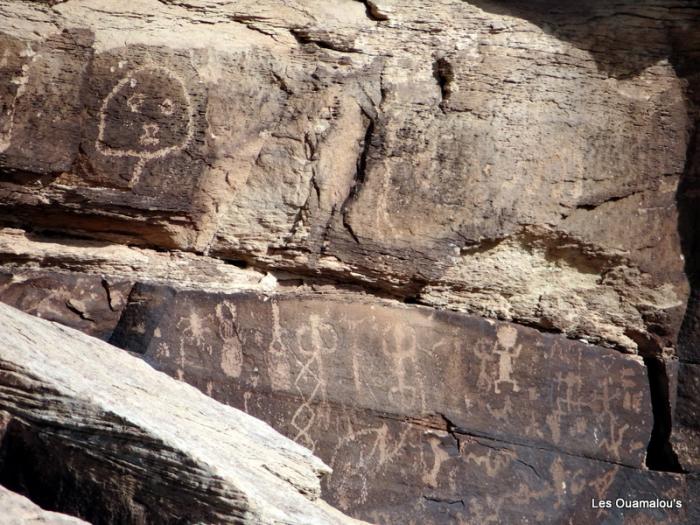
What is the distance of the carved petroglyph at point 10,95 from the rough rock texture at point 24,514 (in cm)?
176

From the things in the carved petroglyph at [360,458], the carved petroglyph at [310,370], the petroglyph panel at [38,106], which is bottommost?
the carved petroglyph at [360,458]

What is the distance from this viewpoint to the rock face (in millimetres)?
3508

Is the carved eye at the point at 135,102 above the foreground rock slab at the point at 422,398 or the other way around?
above

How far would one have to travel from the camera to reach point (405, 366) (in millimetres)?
3600

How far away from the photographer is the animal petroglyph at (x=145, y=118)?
3631mm

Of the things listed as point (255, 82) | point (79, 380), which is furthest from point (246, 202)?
point (79, 380)

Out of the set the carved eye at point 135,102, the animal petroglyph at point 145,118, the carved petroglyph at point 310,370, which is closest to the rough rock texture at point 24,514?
the carved petroglyph at point 310,370

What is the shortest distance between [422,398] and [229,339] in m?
0.78

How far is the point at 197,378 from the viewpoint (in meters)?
3.41

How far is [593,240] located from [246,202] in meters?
1.44

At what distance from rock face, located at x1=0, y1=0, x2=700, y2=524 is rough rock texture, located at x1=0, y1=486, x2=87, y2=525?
1.21 m

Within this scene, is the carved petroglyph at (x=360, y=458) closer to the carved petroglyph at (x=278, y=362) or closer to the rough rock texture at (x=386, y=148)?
the carved petroglyph at (x=278, y=362)

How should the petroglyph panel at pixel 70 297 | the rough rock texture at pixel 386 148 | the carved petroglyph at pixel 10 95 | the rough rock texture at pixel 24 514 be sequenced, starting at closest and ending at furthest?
the rough rock texture at pixel 24 514, the petroglyph panel at pixel 70 297, the carved petroglyph at pixel 10 95, the rough rock texture at pixel 386 148

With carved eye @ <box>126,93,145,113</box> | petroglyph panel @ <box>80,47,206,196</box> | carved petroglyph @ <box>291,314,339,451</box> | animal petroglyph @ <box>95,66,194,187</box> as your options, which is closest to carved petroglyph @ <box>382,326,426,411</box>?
carved petroglyph @ <box>291,314,339,451</box>
